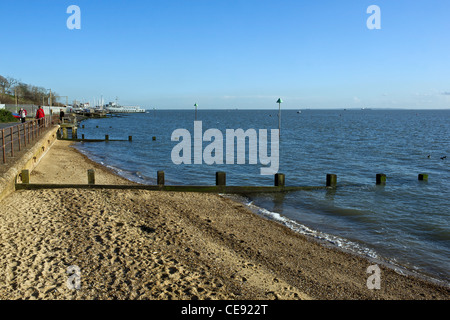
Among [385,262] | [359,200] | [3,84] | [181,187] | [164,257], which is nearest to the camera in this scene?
[164,257]

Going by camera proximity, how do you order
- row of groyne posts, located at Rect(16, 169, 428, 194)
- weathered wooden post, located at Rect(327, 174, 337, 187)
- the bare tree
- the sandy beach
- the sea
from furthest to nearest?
the bare tree < weathered wooden post, located at Rect(327, 174, 337, 187) < row of groyne posts, located at Rect(16, 169, 428, 194) < the sea < the sandy beach

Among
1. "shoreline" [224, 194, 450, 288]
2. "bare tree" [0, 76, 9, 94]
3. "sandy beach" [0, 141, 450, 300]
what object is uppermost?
"bare tree" [0, 76, 9, 94]

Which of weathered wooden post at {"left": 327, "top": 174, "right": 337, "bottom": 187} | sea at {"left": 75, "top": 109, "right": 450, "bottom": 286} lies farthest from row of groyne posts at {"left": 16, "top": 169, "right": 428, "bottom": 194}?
sea at {"left": 75, "top": 109, "right": 450, "bottom": 286}

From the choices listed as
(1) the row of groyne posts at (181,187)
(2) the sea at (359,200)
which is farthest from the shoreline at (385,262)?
(1) the row of groyne posts at (181,187)

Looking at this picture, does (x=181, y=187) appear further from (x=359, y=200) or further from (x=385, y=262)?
(x=385, y=262)

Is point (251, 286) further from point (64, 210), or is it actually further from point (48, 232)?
point (64, 210)

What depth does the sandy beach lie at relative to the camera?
22.0ft

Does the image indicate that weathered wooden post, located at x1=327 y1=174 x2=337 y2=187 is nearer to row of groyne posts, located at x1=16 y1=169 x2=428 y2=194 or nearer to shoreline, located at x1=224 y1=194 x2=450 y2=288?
row of groyne posts, located at x1=16 y1=169 x2=428 y2=194

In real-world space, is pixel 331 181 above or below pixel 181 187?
below

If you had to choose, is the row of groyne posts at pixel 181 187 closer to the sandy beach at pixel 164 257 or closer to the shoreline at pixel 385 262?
the sandy beach at pixel 164 257

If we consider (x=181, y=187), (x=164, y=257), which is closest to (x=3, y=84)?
(x=181, y=187)

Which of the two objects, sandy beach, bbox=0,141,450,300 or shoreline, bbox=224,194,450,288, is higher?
sandy beach, bbox=0,141,450,300

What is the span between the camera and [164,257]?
26.7 feet
